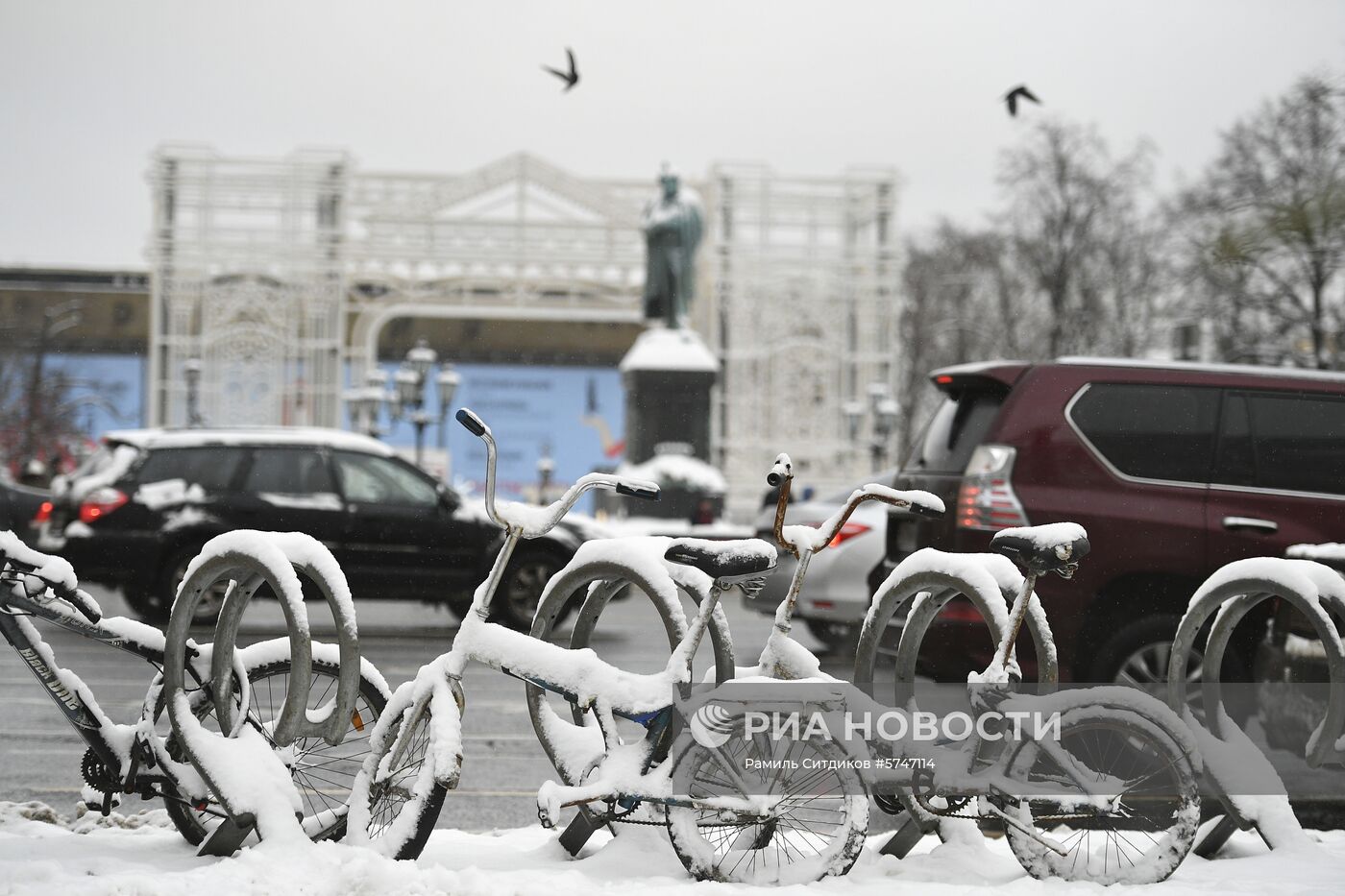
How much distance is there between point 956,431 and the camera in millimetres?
6629

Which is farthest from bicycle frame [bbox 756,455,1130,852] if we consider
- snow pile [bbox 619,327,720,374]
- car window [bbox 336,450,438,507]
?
snow pile [bbox 619,327,720,374]

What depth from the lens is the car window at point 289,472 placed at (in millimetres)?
11266

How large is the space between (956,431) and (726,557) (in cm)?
281

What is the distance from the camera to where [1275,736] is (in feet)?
20.4

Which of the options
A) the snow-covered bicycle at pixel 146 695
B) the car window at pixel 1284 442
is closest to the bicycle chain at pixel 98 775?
the snow-covered bicycle at pixel 146 695

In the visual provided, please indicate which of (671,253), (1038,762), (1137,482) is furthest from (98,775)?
(671,253)

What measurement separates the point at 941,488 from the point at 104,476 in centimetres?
727

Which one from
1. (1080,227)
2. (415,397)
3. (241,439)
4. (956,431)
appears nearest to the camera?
(956,431)

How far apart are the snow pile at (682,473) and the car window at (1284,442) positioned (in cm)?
1416

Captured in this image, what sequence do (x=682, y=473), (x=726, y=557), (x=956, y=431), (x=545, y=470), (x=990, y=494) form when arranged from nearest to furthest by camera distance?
1. (x=726, y=557)
2. (x=990, y=494)
3. (x=956, y=431)
4. (x=682, y=473)
5. (x=545, y=470)

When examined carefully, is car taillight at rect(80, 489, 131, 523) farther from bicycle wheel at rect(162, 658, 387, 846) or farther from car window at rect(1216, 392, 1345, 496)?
car window at rect(1216, 392, 1345, 496)

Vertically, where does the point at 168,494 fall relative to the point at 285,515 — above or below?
above

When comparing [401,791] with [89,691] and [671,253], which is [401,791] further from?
[671,253]

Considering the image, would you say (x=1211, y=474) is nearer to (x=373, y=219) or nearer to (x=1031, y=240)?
(x=1031, y=240)
